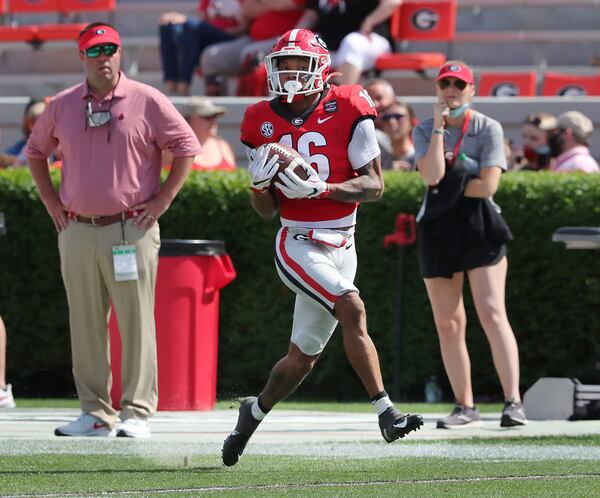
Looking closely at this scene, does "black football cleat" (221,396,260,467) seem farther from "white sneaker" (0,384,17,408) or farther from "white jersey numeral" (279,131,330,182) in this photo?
"white sneaker" (0,384,17,408)

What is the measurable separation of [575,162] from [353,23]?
3.66 m

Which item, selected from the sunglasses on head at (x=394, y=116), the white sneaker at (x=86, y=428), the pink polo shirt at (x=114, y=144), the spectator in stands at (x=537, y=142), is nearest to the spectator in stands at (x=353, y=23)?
the sunglasses on head at (x=394, y=116)

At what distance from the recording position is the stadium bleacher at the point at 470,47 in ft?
49.7

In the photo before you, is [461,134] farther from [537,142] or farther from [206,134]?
[206,134]

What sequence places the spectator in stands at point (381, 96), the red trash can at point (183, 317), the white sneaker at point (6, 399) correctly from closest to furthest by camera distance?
the red trash can at point (183, 317), the white sneaker at point (6, 399), the spectator in stands at point (381, 96)

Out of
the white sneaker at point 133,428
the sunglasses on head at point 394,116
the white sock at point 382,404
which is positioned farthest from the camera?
the sunglasses on head at point 394,116

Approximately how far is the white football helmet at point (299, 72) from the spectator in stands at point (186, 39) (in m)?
7.60

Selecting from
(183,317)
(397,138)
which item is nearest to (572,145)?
(397,138)

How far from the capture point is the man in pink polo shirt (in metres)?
7.68

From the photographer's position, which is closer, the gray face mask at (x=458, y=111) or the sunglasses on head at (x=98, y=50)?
the sunglasses on head at (x=98, y=50)

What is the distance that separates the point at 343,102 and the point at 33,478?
2.22 metres

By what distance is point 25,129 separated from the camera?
11016 millimetres

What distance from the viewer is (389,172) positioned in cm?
1001

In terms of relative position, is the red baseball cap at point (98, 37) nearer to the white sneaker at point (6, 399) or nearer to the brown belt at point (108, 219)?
the brown belt at point (108, 219)
